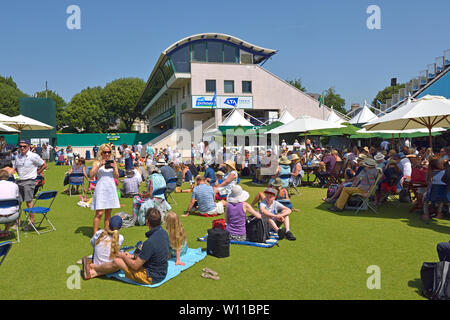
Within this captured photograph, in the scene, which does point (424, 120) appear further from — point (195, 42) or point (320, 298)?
point (195, 42)

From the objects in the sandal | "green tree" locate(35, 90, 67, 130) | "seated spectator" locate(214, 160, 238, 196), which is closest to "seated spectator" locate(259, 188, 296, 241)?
the sandal

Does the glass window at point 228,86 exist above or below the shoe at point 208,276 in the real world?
above

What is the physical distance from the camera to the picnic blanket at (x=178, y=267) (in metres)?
4.57

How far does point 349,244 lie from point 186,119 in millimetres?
34135

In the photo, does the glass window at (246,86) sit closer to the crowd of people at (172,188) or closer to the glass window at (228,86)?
the glass window at (228,86)

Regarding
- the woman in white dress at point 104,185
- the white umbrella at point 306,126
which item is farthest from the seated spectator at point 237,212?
the white umbrella at point 306,126

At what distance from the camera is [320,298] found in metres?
3.98

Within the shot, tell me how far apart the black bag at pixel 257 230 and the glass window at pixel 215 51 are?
105ft

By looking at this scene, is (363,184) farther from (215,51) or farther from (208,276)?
(215,51)

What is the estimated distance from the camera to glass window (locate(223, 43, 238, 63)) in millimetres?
36312

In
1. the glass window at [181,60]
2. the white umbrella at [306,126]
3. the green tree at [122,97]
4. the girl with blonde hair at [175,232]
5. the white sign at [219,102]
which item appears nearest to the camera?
the girl with blonde hair at [175,232]

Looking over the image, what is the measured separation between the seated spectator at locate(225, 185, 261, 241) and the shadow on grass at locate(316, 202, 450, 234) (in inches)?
132

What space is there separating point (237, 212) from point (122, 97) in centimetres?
6597

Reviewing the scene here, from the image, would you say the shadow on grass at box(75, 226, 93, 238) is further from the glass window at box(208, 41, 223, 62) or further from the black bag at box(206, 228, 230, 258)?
the glass window at box(208, 41, 223, 62)
